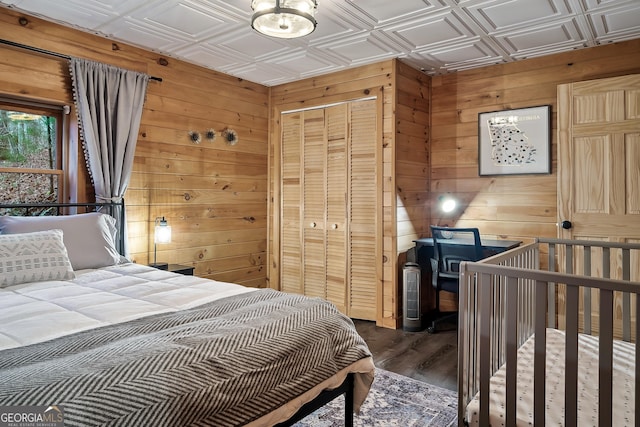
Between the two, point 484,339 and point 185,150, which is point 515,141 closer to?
point 484,339

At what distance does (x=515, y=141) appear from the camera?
384 cm

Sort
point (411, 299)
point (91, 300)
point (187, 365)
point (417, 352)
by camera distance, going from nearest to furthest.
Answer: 1. point (187, 365)
2. point (91, 300)
3. point (417, 352)
4. point (411, 299)

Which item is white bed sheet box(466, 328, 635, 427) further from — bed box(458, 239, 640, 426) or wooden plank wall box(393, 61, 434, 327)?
wooden plank wall box(393, 61, 434, 327)

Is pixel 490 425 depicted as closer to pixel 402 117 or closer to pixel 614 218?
pixel 614 218

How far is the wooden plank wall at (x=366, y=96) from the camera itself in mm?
3799

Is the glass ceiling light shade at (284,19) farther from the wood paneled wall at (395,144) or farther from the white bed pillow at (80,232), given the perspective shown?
the white bed pillow at (80,232)

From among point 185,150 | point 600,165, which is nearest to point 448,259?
point 600,165

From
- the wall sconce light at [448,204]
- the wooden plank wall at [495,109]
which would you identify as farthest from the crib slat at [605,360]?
the wall sconce light at [448,204]

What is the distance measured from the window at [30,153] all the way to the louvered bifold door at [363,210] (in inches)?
95.4

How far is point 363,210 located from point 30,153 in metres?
2.69

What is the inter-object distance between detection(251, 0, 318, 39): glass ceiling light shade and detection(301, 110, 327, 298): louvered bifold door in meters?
1.83

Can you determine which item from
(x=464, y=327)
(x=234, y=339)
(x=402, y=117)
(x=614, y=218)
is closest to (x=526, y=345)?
(x=464, y=327)

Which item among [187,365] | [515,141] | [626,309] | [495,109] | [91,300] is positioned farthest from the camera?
[495,109]

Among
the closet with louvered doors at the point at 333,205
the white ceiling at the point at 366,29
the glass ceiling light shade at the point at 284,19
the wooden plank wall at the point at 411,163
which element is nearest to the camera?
the glass ceiling light shade at the point at 284,19
